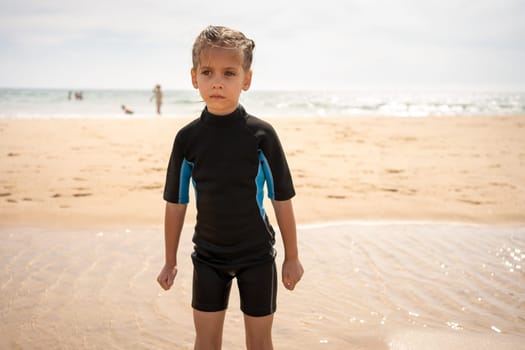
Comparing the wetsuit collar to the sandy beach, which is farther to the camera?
the sandy beach

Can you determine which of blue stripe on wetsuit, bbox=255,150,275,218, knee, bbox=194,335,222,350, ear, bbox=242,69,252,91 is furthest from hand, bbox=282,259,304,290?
ear, bbox=242,69,252,91

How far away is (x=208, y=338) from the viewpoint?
2000mm

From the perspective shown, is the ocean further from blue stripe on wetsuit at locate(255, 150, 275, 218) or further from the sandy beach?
blue stripe on wetsuit at locate(255, 150, 275, 218)

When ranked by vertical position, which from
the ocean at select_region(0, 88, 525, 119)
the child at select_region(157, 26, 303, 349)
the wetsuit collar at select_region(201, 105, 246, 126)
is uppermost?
the wetsuit collar at select_region(201, 105, 246, 126)

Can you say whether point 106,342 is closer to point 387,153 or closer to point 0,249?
point 0,249

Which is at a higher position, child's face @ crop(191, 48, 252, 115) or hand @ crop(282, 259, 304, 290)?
child's face @ crop(191, 48, 252, 115)

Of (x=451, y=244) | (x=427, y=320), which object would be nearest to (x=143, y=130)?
(x=451, y=244)

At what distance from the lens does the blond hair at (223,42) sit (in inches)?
74.8

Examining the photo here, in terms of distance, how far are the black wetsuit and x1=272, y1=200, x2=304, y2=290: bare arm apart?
0.18ft

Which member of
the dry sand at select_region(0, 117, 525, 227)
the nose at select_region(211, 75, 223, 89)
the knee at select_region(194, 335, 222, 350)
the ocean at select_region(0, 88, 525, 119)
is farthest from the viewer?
the ocean at select_region(0, 88, 525, 119)

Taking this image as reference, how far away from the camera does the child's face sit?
6.21 feet

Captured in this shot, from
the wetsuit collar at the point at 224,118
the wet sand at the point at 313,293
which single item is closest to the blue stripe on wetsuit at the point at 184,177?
the wetsuit collar at the point at 224,118

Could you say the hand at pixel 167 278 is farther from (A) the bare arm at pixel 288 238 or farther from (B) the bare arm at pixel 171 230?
(A) the bare arm at pixel 288 238

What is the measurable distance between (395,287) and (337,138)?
9018 millimetres
